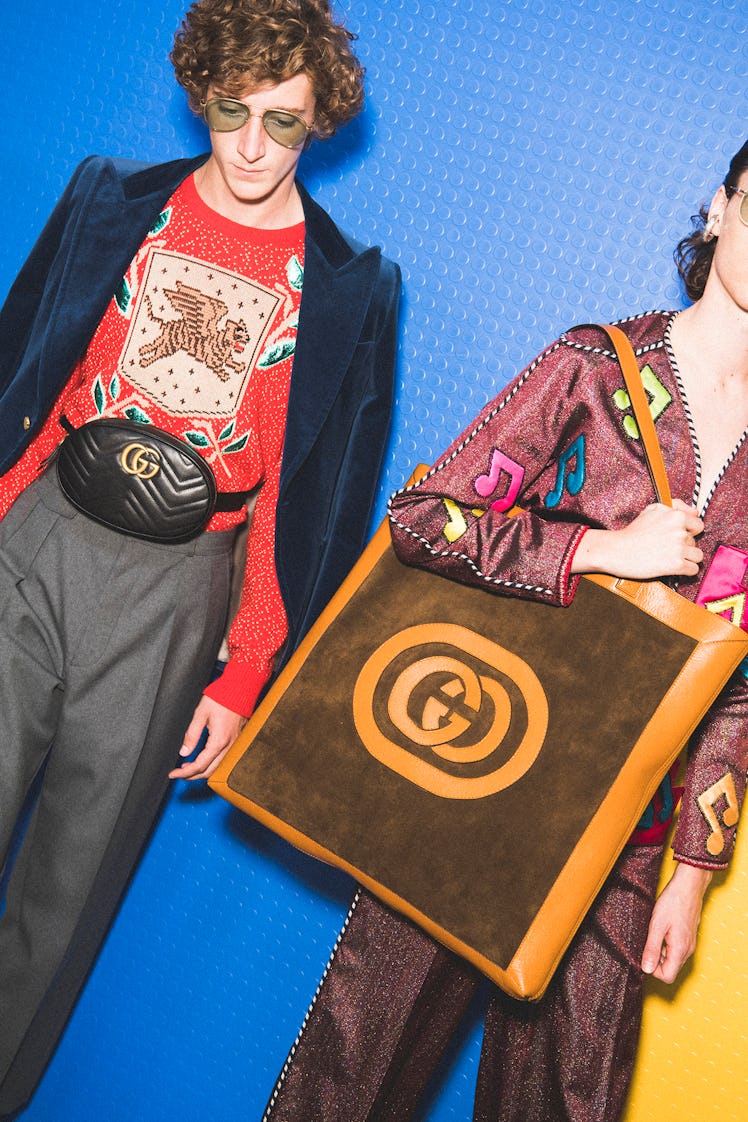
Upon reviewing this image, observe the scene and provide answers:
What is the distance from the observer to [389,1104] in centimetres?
164

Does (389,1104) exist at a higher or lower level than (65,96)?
lower

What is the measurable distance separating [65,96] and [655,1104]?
7.03ft

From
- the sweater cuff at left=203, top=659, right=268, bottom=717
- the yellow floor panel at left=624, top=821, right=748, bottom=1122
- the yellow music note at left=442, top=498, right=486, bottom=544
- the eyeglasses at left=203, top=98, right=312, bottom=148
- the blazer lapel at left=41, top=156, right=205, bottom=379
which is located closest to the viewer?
the yellow music note at left=442, top=498, right=486, bottom=544

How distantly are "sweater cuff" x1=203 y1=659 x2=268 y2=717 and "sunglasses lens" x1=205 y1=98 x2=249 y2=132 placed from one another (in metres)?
0.81

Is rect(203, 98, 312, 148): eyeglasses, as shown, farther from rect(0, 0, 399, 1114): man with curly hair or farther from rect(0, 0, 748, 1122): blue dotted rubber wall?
rect(0, 0, 748, 1122): blue dotted rubber wall

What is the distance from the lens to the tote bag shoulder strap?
1.36m

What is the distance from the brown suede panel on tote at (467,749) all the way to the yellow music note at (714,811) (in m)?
0.24

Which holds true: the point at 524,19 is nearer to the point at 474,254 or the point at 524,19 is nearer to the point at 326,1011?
the point at 474,254

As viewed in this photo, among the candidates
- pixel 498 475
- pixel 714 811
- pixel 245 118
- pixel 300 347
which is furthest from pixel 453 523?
pixel 245 118

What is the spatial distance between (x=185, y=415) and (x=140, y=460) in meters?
0.10

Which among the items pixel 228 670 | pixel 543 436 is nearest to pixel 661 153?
pixel 543 436

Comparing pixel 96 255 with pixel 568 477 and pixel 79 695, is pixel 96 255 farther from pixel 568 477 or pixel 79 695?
pixel 568 477

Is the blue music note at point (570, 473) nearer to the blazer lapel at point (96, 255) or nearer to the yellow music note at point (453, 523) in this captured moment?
the yellow music note at point (453, 523)

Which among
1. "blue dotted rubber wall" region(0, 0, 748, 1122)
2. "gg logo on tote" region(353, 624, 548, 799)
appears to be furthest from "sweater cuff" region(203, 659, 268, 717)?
"blue dotted rubber wall" region(0, 0, 748, 1122)
